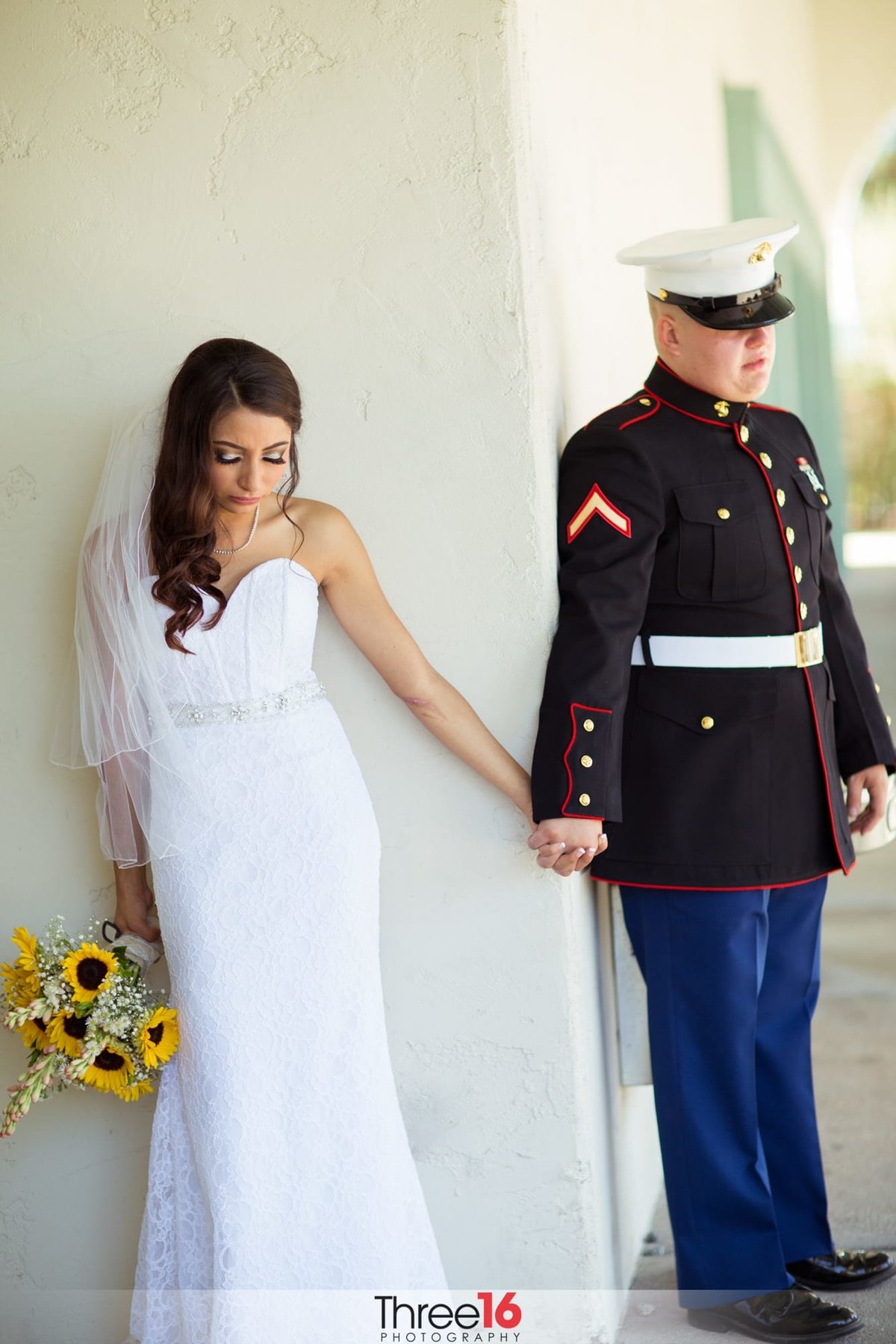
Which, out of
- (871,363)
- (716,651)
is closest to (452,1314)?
(716,651)

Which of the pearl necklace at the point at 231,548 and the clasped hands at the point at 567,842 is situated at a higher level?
the pearl necklace at the point at 231,548

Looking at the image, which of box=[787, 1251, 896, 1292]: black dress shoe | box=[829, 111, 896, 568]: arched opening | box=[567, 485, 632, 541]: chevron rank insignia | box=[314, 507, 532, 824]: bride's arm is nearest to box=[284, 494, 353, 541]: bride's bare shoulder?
box=[314, 507, 532, 824]: bride's arm

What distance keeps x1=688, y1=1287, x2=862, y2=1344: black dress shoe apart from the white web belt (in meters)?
1.10

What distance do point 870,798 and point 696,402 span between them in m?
0.85

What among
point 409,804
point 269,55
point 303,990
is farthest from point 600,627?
point 269,55

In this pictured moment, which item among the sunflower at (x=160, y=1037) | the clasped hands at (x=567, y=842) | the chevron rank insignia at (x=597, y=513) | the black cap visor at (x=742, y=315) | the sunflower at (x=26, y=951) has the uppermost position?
the black cap visor at (x=742, y=315)

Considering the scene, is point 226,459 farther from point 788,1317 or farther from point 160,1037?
point 788,1317

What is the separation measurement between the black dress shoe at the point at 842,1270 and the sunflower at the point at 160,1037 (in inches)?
51.9

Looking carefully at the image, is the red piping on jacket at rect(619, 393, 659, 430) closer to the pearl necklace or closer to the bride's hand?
the pearl necklace

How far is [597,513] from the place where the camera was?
93.0 inches

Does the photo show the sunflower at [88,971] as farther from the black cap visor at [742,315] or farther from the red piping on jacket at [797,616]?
the black cap visor at [742,315]

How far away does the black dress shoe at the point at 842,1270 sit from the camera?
8.79 feet

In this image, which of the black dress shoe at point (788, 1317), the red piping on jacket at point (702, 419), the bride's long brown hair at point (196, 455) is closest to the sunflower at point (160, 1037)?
the bride's long brown hair at point (196, 455)

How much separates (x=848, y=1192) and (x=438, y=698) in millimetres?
1678
